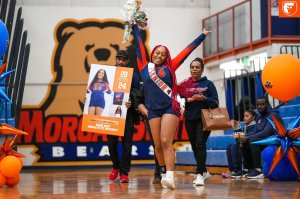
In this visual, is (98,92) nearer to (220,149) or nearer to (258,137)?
(258,137)

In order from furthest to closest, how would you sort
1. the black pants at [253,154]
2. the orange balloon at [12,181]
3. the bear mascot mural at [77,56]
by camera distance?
the bear mascot mural at [77,56] < the black pants at [253,154] < the orange balloon at [12,181]

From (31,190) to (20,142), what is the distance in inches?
426

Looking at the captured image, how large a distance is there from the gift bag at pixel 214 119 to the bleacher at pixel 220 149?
2.58 metres

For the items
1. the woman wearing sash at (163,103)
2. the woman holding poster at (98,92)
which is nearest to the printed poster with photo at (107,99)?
the woman holding poster at (98,92)

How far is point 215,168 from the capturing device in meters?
13.8

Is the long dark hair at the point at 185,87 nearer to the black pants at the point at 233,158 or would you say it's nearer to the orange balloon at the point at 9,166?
the orange balloon at the point at 9,166

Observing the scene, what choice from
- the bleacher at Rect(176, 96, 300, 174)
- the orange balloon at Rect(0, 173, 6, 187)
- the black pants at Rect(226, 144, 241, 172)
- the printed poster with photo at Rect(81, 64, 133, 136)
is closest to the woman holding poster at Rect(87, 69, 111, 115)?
the printed poster with photo at Rect(81, 64, 133, 136)

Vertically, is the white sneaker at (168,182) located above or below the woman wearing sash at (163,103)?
below

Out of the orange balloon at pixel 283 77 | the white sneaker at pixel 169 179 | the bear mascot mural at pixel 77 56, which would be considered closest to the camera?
the white sneaker at pixel 169 179

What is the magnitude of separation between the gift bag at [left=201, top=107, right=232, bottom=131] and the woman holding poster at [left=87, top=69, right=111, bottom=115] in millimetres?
1966

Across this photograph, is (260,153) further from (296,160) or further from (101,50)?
(101,50)

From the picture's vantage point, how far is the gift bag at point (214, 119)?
32.0 ft

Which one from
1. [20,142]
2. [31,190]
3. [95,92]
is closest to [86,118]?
[95,92]

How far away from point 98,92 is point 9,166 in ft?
6.79
